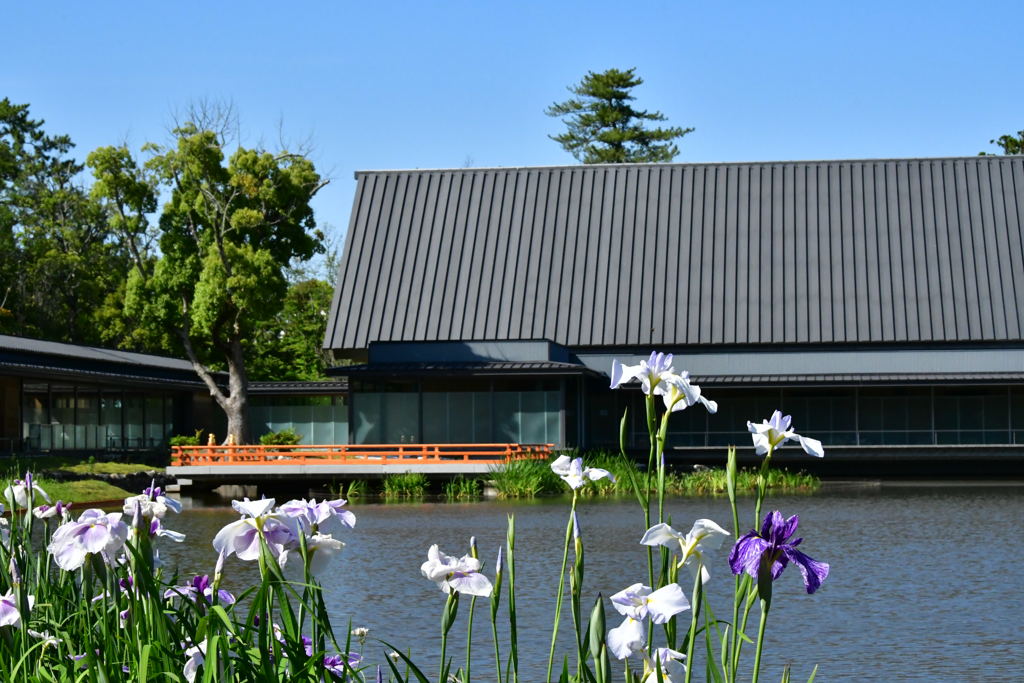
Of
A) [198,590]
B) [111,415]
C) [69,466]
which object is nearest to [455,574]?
[198,590]

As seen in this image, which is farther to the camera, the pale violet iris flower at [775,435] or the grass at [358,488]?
the grass at [358,488]

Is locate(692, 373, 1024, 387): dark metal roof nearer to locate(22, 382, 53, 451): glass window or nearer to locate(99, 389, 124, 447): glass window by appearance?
locate(99, 389, 124, 447): glass window

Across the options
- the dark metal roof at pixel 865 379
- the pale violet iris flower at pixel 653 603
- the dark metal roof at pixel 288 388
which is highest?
the dark metal roof at pixel 288 388

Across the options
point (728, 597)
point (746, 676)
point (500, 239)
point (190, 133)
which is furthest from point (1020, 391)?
point (746, 676)

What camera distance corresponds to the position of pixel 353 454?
34.0 m

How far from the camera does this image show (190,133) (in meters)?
40.9

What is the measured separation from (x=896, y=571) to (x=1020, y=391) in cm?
2428

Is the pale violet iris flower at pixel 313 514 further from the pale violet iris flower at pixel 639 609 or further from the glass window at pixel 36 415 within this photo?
the glass window at pixel 36 415

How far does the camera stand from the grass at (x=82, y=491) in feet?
83.3

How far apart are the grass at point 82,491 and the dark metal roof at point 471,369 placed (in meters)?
9.17

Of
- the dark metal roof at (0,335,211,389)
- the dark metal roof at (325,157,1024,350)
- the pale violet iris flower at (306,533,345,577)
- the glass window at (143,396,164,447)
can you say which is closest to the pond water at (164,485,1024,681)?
the pale violet iris flower at (306,533,345,577)

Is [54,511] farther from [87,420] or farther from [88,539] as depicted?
[87,420]

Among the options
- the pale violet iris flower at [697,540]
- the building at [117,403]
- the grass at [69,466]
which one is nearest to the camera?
the pale violet iris flower at [697,540]

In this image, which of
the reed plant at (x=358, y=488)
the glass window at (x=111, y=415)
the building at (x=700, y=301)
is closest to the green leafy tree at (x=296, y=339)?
the building at (x=700, y=301)
